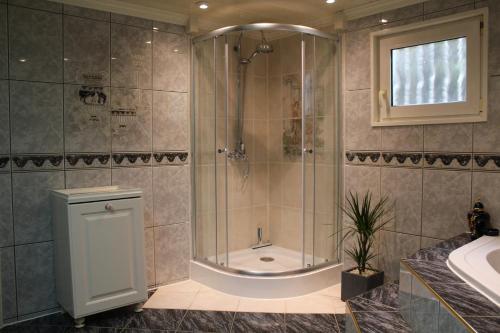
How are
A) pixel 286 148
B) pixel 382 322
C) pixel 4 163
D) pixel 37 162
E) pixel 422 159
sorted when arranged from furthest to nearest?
pixel 286 148 → pixel 422 159 → pixel 37 162 → pixel 4 163 → pixel 382 322

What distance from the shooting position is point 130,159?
302 centimetres

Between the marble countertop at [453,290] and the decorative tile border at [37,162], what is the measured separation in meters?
2.20

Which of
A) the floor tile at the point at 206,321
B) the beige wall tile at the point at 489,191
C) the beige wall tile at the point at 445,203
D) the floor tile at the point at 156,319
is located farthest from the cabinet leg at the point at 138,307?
the beige wall tile at the point at 489,191

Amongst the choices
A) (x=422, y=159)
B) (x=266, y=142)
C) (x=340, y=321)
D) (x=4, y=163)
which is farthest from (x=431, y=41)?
(x=4, y=163)

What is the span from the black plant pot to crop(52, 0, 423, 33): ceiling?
187 cm

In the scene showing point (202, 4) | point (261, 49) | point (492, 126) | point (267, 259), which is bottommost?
point (267, 259)

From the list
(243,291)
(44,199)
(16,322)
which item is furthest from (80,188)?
(243,291)

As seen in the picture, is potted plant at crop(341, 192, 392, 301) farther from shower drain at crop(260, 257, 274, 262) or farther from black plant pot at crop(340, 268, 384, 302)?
shower drain at crop(260, 257, 274, 262)

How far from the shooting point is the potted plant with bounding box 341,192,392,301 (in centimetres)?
277

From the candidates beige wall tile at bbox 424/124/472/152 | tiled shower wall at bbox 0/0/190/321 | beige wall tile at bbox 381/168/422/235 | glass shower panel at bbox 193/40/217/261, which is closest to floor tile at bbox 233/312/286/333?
glass shower panel at bbox 193/40/217/261

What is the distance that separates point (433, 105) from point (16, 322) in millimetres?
3030

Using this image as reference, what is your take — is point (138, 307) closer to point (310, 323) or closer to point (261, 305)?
point (261, 305)

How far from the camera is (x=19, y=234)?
2576 millimetres

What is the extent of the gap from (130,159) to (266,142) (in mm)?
1211
